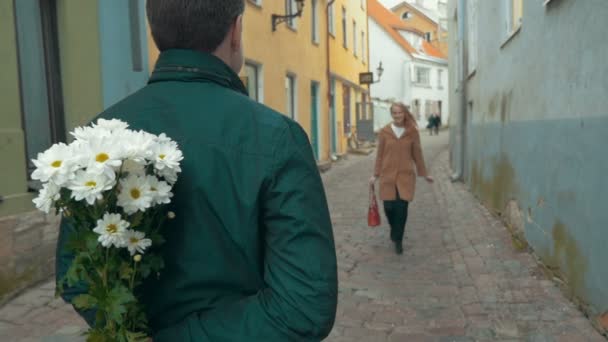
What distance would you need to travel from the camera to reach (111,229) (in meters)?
1.23

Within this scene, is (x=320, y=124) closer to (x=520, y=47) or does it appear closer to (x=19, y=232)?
(x=520, y=47)

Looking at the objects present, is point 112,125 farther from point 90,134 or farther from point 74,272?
point 74,272

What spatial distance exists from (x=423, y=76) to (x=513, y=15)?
3833cm

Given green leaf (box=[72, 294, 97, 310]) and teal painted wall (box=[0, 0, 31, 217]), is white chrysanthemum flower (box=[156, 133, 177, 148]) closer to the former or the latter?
green leaf (box=[72, 294, 97, 310])

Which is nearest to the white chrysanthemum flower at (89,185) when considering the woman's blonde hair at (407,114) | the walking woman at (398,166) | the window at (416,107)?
the walking woman at (398,166)

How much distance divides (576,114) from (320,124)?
13600mm

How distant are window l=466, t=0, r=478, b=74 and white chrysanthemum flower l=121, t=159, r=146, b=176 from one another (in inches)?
406

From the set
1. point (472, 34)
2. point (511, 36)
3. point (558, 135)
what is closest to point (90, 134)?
point (558, 135)

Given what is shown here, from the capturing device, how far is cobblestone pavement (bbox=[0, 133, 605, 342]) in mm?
4152

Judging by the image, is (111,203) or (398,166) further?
(398,166)

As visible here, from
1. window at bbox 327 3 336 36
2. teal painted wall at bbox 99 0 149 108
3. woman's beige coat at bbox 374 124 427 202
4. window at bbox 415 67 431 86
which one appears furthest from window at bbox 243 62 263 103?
window at bbox 415 67 431 86

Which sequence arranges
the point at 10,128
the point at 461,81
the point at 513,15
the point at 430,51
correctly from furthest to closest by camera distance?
the point at 430,51 → the point at 461,81 → the point at 513,15 → the point at 10,128

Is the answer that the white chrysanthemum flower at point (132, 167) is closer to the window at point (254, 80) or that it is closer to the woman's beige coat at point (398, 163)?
the woman's beige coat at point (398, 163)

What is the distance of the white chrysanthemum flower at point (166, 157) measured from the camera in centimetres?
122
